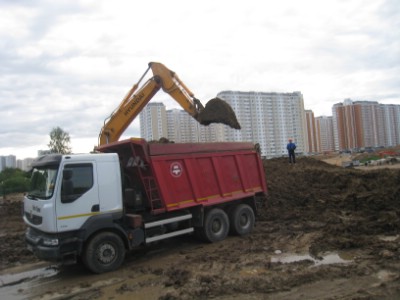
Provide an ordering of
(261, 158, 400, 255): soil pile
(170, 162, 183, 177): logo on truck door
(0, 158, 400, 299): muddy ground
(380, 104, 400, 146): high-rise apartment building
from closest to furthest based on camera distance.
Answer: (0, 158, 400, 299): muddy ground
(170, 162, 183, 177): logo on truck door
(261, 158, 400, 255): soil pile
(380, 104, 400, 146): high-rise apartment building

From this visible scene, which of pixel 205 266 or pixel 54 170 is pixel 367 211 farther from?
pixel 54 170

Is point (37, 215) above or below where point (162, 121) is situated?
below

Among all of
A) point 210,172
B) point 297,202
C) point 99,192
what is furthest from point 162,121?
point 99,192

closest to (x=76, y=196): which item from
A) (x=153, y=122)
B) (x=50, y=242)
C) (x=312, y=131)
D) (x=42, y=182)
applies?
(x=42, y=182)

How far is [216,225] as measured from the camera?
9.52 meters

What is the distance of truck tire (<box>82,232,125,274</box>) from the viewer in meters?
7.10

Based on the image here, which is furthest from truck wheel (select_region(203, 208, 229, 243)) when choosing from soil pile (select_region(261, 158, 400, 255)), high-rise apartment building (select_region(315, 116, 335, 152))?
high-rise apartment building (select_region(315, 116, 335, 152))

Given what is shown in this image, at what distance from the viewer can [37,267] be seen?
8.32m

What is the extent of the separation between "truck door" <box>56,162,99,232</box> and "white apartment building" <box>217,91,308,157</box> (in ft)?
132

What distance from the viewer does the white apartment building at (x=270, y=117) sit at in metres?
49.8

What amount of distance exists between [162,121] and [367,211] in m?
13.4

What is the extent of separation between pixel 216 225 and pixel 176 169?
6.53 feet

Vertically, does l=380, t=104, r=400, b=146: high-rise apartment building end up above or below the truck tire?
above

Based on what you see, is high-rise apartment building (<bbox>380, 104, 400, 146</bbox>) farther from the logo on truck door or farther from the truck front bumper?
the truck front bumper
